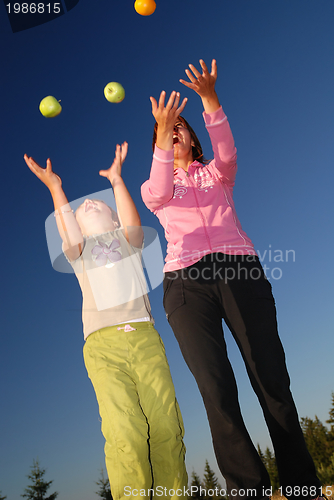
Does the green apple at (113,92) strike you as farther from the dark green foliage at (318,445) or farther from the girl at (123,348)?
the dark green foliage at (318,445)

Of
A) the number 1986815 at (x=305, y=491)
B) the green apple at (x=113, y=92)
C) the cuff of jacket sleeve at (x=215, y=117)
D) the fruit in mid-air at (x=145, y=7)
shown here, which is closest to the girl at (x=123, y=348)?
the green apple at (x=113, y=92)

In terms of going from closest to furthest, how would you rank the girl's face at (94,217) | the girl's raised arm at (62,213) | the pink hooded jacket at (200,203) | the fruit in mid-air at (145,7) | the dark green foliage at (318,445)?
1. the pink hooded jacket at (200,203)
2. the girl's raised arm at (62,213)
3. the girl's face at (94,217)
4. the fruit in mid-air at (145,7)
5. the dark green foliage at (318,445)

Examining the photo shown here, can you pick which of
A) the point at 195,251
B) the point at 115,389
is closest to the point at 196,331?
the point at 195,251

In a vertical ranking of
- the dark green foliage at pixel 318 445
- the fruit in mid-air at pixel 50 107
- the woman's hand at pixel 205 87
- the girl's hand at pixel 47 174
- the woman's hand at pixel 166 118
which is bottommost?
the dark green foliage at pixel 318 445

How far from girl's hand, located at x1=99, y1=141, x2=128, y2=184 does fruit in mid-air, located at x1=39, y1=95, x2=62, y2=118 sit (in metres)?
0.83

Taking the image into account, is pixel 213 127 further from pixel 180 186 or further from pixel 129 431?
pixel 129 431

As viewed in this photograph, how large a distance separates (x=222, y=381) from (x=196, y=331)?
33 centimetres

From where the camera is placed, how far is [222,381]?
7.66 ft

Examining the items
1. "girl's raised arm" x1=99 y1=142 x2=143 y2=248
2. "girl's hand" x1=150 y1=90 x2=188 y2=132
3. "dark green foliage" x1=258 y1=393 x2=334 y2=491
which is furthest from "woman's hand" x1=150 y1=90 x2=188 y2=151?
"dark green foliage" x1=258 y1=393 x2=334 y2=491

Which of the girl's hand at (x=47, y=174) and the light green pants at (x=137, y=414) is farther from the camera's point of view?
the girl's hand at (x=47, y=174)

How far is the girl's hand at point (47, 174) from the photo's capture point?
3702 millimetres

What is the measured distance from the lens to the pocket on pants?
262 centimetres

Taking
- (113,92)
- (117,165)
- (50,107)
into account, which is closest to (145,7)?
(113,92)

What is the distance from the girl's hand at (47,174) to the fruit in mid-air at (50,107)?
65 cm
